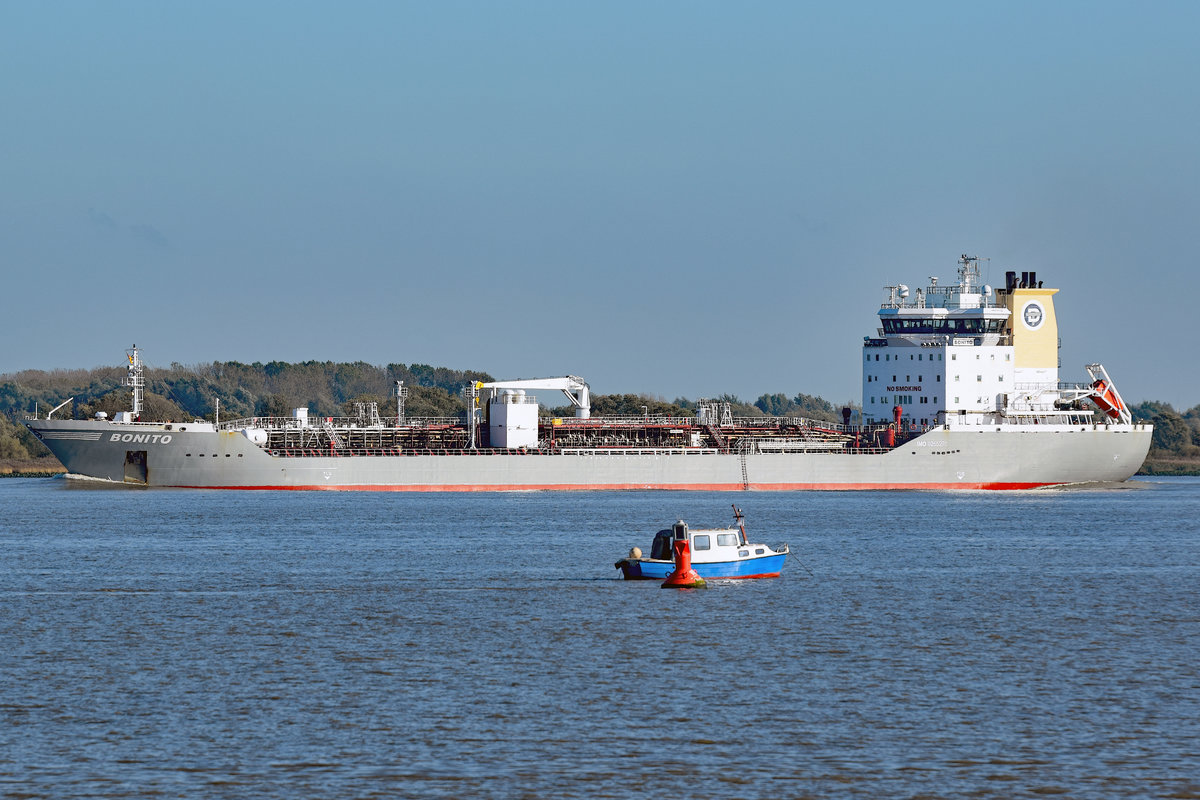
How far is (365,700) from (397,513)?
44025 mm

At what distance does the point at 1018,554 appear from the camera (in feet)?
158

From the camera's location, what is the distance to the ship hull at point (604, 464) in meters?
76.7

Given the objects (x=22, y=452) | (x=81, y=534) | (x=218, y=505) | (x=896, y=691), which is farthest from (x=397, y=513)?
(x=22, y=452)

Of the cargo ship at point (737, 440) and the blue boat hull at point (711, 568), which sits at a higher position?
the cargo ship at point (737, 440)

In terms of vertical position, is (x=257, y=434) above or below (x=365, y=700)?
above

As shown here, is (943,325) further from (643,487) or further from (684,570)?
(684,570)

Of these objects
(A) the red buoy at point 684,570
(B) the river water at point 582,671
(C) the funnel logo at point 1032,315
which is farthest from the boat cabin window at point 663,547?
(C) the funnel logo at point 1032,315

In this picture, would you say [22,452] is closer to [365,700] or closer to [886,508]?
[886,508]

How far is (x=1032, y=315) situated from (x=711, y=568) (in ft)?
185

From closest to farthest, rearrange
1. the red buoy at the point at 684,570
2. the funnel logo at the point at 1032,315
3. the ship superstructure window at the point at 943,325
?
the red buoy at the point at 684,570 < the ship superstructure window at the point at 943,325 < the funnel logo at the point at 1032,315

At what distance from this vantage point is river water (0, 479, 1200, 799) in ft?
59.7

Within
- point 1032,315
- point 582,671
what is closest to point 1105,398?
point 1032,315

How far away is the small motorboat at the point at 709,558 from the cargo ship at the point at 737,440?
4167 centimetres

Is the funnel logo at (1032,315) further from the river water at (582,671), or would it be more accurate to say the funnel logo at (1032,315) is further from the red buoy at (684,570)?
the red buoy at (684,570)
